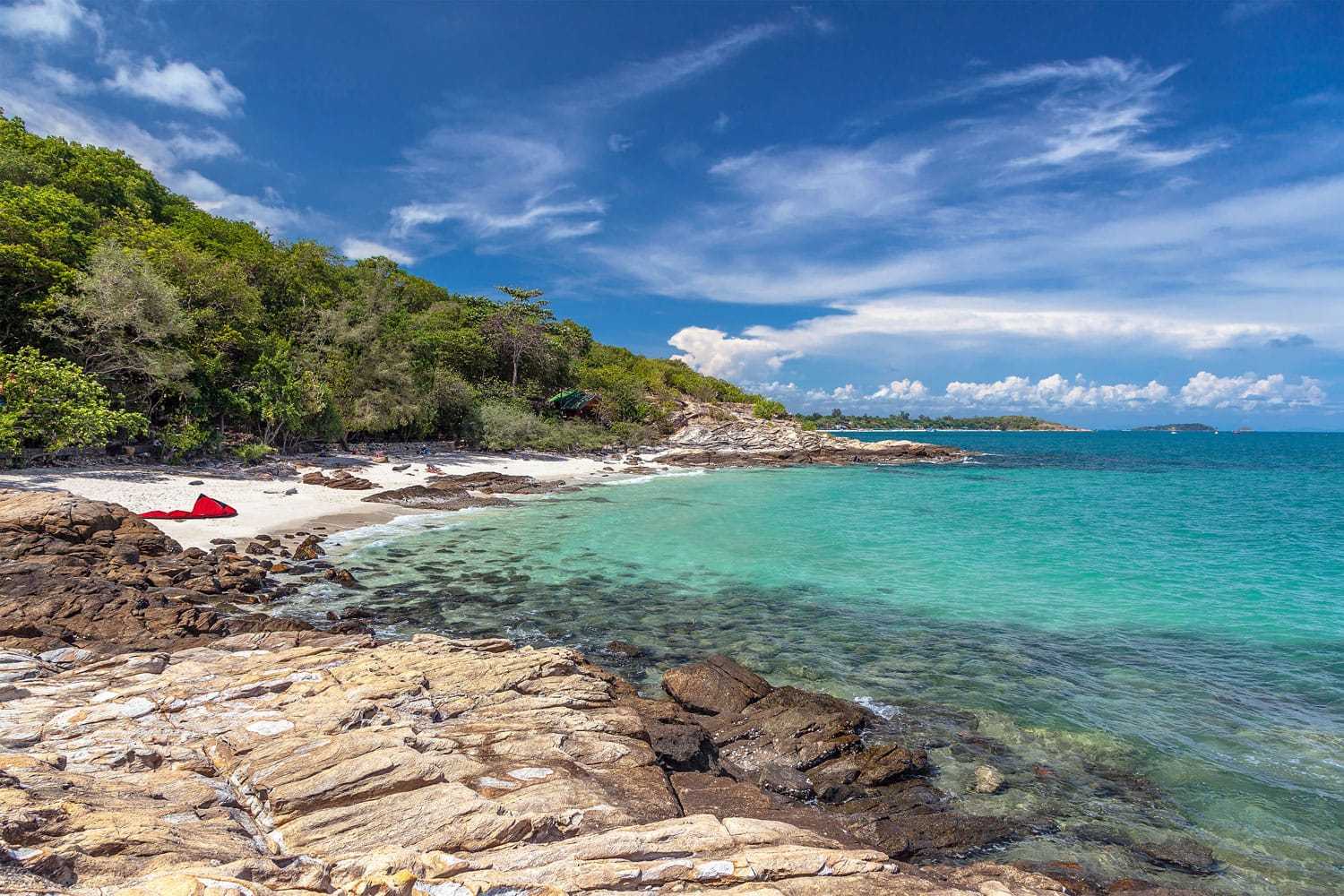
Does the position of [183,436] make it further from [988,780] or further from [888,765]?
[988,780]

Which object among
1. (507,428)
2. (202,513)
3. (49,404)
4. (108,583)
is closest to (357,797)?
(108,583)

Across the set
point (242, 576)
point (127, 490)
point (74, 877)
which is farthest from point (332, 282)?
point (74, 877)

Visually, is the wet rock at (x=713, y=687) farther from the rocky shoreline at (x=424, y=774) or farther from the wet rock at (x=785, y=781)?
the wet rock at (x=785, y=781)

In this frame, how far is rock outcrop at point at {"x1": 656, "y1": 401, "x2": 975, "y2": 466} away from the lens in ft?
232

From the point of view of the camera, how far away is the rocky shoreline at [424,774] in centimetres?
406

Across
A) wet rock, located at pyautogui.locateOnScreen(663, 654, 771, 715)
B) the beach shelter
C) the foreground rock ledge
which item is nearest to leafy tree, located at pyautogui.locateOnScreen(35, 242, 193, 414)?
the beach shelter

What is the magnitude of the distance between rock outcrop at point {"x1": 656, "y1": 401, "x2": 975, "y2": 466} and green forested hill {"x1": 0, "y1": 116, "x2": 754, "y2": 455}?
21.6 meters

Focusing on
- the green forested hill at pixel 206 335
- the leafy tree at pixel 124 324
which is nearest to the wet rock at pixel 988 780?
the green forested hill at pixel 206 335

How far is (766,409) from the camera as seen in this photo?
9388 centimetres

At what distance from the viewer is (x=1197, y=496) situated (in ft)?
135

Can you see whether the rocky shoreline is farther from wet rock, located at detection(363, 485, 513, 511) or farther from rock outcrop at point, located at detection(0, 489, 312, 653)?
wet rock, located at detection(363, 485, 513, 511)

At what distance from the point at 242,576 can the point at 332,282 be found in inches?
1617

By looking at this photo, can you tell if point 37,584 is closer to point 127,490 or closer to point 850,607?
point 127,490

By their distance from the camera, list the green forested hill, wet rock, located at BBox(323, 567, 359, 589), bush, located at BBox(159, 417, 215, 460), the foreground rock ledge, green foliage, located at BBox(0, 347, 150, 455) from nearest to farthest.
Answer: the foreground rock ledge, wet rock, located at BBox(323, 567, 359, 589), green foliage, located at BBox(0, 347, 150, 455), the green forested hill, bush, located at BBox(159, 417, 215, 460)
